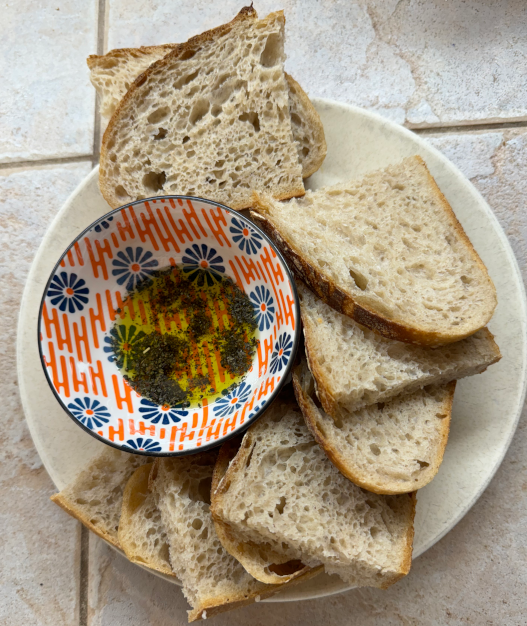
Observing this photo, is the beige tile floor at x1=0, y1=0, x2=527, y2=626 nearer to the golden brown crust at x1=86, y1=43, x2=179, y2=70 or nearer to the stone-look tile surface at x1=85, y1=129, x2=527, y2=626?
the stone-look tile surface at x1=85, y1=129, x2=527, y2=626

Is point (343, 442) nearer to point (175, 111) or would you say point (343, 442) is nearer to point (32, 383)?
point (32, 383)

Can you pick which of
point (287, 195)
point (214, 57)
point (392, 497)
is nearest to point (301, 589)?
point (392, 497)

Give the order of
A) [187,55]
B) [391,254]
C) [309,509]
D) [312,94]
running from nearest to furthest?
[309,509]
[391,254]
[187,55]
[312,94]

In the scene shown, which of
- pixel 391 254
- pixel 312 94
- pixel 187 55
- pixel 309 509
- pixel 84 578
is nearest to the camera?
pixel 309 509

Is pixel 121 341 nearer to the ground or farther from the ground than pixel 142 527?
farther from the ground

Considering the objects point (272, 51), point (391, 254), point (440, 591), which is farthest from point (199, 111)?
point (440, 591)

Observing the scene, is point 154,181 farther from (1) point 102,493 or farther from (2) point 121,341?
(1) point 102,493

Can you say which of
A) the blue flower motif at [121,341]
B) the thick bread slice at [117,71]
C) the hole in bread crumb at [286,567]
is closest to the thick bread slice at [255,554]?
the hole in bread crumb at [286,567]

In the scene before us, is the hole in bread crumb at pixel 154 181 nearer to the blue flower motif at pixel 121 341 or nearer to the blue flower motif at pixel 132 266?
the blue flower motif at pixel 132 266
